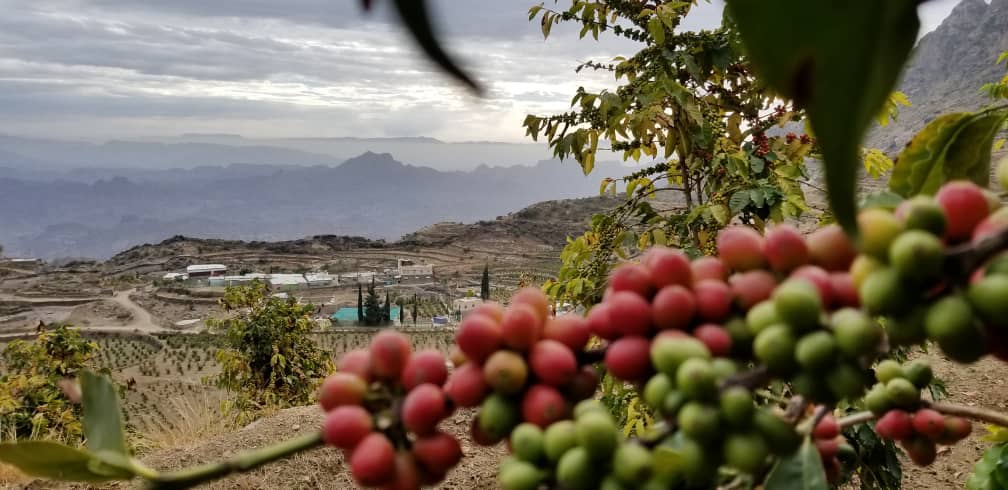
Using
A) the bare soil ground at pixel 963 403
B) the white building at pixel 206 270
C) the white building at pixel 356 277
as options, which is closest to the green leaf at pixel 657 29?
the bare soil ground at pixel 963 403

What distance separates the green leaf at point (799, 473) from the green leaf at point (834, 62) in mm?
483

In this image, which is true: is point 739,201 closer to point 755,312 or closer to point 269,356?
point 755,312

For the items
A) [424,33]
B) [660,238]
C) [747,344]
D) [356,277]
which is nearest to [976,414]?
[747,344]

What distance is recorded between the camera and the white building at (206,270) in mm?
61094

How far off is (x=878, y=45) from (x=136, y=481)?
6125mm

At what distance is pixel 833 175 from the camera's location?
27 centimetres

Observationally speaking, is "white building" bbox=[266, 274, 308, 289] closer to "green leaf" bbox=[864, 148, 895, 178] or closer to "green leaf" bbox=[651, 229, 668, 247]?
"green leaf" bbox=[651, 229, 668, 247]

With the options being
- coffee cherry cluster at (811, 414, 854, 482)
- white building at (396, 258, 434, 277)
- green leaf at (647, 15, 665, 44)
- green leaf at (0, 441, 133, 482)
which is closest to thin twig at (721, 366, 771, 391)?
coffee cherry cluster at (811, 414, 854, 482)

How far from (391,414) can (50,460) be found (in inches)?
13.4

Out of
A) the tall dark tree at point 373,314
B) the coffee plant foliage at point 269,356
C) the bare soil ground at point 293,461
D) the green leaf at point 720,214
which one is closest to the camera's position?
the green leaf at point 720,214

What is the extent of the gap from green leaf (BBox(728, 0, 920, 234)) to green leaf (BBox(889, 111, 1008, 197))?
2.16ft

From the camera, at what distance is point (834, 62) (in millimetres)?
263

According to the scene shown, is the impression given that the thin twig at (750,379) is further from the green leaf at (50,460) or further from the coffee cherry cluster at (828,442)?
the green leaf at (50,460)

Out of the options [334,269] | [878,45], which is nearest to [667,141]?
[878,45]
